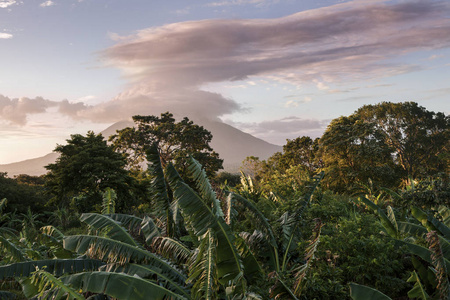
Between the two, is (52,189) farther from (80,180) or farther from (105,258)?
(105,258)

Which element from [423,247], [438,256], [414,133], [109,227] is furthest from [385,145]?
[109,227]

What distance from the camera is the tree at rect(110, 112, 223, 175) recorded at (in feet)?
136

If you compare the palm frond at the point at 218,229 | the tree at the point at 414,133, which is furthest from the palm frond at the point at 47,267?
the tree at the point at 414,133

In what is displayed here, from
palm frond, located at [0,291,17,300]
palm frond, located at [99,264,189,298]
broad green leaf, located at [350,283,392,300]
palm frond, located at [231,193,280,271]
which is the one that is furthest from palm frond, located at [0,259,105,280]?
broad green leaf, located at [350,283,392,300]

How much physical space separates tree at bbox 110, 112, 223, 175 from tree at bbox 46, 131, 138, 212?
13582 mm

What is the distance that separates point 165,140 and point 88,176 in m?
17.6

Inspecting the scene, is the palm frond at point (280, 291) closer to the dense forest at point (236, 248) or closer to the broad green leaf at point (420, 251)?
the dense forest at point (236, 248)

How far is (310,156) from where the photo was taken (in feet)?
146

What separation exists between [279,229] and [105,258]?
5.16 m

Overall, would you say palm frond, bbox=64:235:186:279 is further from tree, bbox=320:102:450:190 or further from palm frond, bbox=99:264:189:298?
tree, bbox=320:102:450:190

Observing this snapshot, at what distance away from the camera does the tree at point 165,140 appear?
136 ft

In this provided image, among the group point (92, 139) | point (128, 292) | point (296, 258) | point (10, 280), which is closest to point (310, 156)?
point (92, 139)

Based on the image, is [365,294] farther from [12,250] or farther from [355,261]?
[12,250]

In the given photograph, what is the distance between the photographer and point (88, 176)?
84.6 feet
